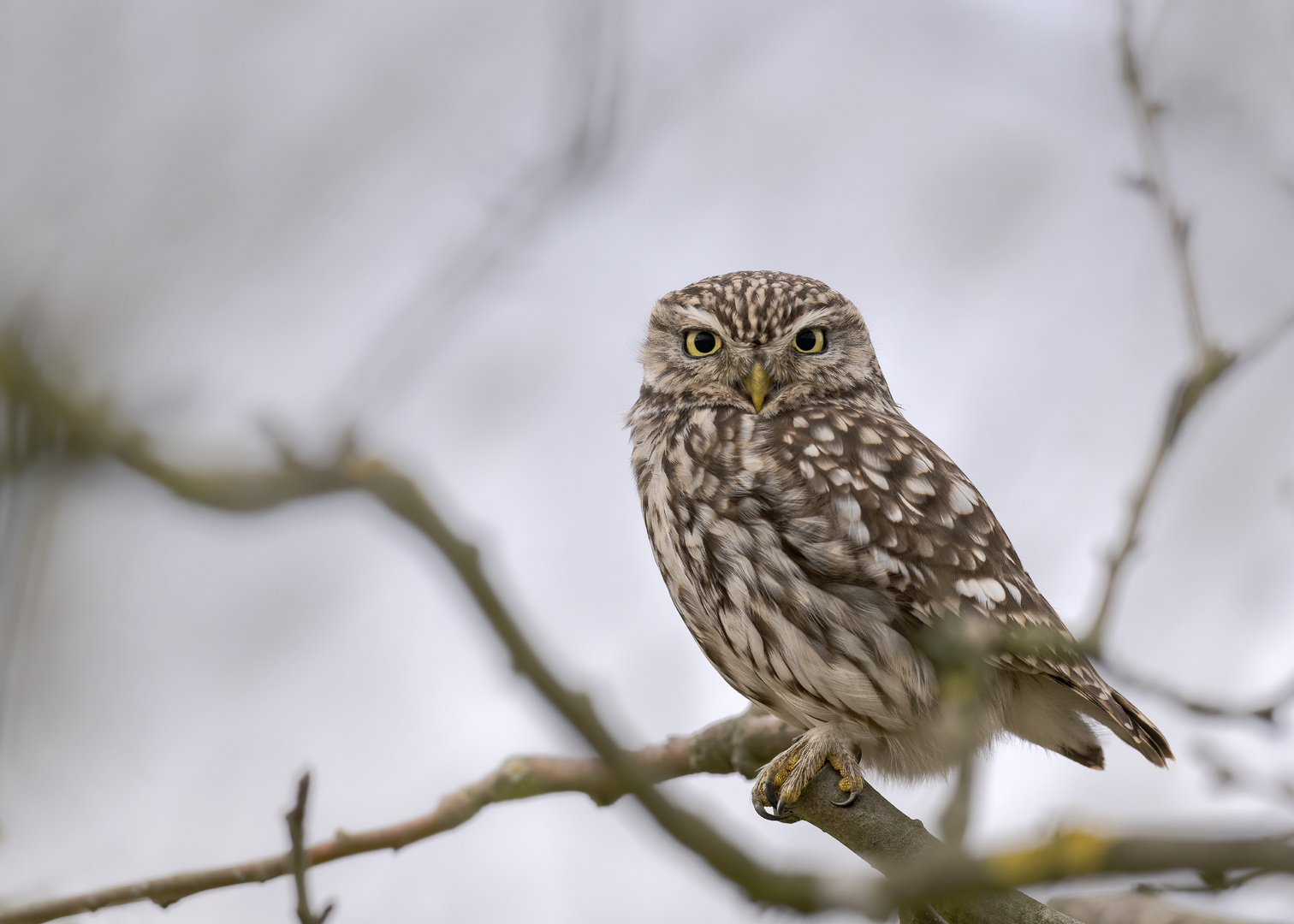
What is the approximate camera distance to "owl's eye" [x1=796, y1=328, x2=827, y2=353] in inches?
131

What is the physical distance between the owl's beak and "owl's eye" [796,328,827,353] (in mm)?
169

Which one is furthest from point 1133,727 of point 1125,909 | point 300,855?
point 300,855

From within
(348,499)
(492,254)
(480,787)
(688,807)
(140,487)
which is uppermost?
(492,254)

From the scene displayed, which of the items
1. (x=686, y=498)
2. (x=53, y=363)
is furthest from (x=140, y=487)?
(x=686, y=498)

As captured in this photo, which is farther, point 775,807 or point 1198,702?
point 775,807

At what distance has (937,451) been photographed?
3146mm

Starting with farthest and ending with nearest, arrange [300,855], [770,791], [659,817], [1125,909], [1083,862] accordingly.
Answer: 1. [1125,909]
2. [770,791]
3. [659,817]
4. [300,855]
5. [1083,862]

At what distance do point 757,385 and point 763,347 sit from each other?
0.45ft

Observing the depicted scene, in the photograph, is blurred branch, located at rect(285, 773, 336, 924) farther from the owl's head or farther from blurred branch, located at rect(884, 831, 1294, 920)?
the owl's head

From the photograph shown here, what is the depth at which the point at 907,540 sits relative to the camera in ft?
9.07

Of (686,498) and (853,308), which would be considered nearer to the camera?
(686,498)

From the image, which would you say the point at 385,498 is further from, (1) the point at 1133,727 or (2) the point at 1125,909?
(2) the point at 1125,909

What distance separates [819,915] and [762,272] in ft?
7.33

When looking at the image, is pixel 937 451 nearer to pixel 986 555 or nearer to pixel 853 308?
pixel 986 555
